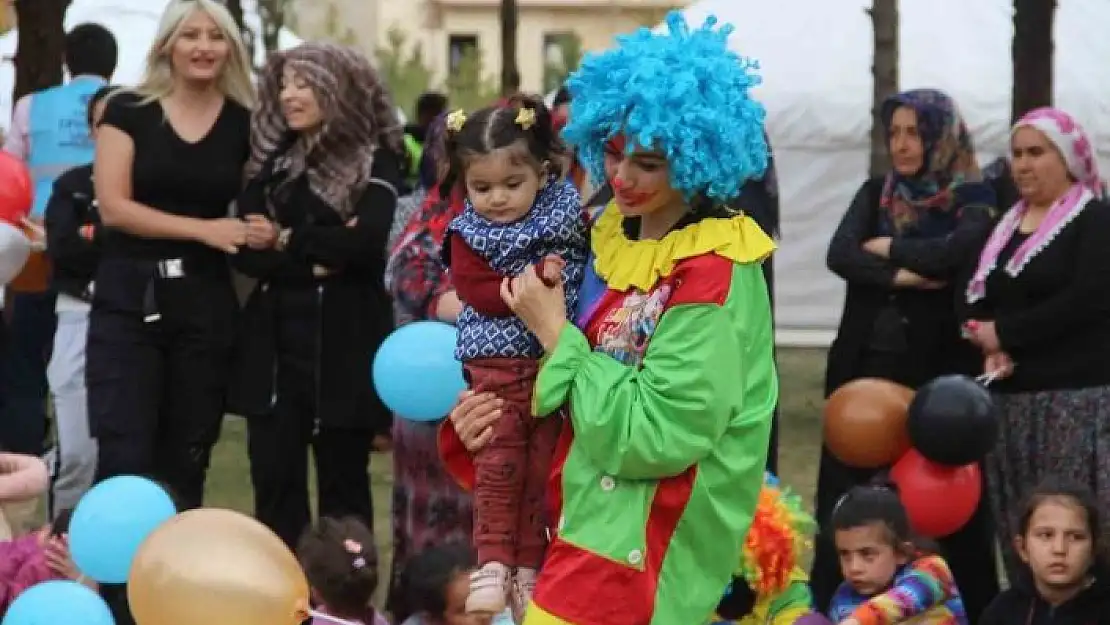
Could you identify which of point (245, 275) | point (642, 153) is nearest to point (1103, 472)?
point (245, 275)

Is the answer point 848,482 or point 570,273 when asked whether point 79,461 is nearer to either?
point 848,482

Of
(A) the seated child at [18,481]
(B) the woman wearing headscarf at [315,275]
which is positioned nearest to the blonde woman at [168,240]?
(B) the woman wearing headscarf at [315,275]

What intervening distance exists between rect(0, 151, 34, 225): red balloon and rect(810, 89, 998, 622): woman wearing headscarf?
335 cm

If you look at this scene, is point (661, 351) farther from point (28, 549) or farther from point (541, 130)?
point (28, 549)

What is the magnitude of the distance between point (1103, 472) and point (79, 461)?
3.83 metres

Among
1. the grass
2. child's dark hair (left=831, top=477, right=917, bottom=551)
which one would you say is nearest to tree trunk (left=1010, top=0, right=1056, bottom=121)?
the grass

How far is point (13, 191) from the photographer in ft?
27.5

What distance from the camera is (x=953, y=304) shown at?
7203 millimetres

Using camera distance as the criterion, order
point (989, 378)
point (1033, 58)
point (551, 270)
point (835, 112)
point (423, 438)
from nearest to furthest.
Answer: point (551, 270)
point (423, 438)
point (989, 378)
point (1033, 58)
point (835, 112)

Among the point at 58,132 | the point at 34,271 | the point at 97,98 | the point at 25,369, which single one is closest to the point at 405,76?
the point at 58,132

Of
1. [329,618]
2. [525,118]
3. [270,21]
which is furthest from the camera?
[270,21]

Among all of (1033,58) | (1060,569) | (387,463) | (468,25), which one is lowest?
(387,463)

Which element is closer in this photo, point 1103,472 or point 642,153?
point 642,153

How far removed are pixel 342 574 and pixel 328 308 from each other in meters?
1.60
